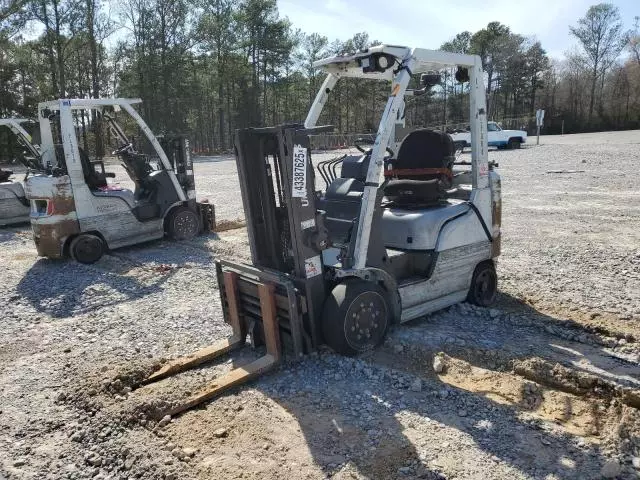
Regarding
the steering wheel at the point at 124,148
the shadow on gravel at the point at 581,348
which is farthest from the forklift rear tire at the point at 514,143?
the shadow on gravel at the point at 581,348

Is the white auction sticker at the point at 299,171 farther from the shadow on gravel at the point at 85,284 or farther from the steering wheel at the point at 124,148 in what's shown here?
the steering wheel at the point at 124,148

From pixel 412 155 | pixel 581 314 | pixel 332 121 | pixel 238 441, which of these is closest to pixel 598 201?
pixel 581 314

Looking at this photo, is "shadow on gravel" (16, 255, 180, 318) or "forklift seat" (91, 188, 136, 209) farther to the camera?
"forklift seat" (91, 188, 136, 209)

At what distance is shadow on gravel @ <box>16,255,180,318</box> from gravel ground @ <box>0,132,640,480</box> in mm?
43

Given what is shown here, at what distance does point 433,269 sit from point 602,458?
2.27 meters

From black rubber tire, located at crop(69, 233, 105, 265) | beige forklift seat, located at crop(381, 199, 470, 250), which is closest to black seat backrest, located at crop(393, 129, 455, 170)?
beige forklift seat, located at crop(381, 199, 470, 250)

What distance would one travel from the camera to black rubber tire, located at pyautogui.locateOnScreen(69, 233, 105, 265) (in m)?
8.14

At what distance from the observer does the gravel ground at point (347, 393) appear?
9.93 feet

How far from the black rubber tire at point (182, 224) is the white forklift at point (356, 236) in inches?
183

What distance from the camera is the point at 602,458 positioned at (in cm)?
291

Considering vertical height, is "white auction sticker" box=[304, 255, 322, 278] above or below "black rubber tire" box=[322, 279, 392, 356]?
above

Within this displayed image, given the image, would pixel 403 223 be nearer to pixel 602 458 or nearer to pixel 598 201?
pixel 602 458

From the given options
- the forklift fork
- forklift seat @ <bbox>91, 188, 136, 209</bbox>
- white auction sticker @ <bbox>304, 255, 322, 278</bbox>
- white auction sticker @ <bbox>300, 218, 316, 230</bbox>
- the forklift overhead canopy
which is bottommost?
the forklift fork

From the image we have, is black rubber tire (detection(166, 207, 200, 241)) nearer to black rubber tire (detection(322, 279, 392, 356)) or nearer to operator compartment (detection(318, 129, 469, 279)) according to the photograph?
operator compartment (detection(318, 129, 469, 279))
